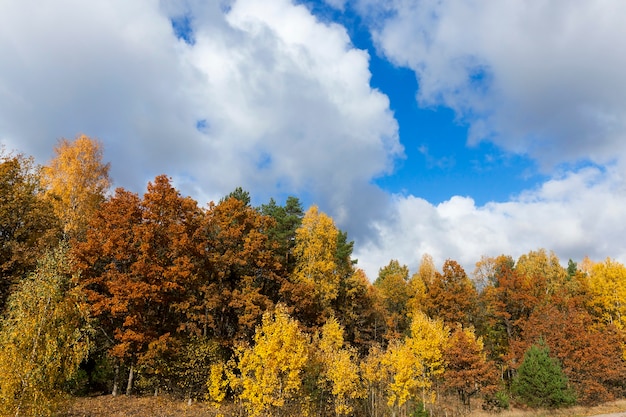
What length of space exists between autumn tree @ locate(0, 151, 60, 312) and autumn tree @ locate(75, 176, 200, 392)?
2.32 m

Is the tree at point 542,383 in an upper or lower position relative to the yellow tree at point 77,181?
lower

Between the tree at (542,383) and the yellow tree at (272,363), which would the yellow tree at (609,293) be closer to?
the tree at (542,383)

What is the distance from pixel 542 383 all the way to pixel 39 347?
37246mm

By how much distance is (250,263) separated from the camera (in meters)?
31.9

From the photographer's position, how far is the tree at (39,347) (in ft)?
35.7

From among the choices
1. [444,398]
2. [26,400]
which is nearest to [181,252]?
[26,400]

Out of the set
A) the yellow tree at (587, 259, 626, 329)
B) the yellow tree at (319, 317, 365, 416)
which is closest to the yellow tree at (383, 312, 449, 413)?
the yellow tree at (319, 317, 365, 416)

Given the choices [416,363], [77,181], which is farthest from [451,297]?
[77,181]

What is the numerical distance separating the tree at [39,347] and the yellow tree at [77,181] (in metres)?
19.9

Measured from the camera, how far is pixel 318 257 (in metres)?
38.3

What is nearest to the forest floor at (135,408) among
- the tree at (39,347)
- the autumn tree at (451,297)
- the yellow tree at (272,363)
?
the yellow tree at (272,363)

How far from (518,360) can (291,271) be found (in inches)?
1143

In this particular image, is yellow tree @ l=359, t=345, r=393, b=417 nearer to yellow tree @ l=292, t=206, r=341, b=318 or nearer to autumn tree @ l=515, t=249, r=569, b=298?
yellow tree @ l=292, t=206, r=341, b=318

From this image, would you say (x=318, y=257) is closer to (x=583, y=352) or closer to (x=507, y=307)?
(x=583, y=352)
